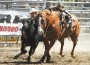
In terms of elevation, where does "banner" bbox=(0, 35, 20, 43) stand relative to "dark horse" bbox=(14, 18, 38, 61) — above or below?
below

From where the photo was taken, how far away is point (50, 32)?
35.6 ft

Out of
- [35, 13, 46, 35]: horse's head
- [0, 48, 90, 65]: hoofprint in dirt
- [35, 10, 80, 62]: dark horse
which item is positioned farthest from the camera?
[0, 48, 90, 65]: hoofprint in dirt

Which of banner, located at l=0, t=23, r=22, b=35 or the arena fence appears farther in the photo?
the arena fence

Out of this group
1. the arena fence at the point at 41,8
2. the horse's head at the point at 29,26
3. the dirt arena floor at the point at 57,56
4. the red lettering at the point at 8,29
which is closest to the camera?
the horse's head at the point at 29,26

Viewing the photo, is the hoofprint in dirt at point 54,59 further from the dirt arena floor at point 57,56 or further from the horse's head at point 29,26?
the horse's head at point 29,26

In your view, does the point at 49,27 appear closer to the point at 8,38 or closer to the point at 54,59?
the point at 54,59

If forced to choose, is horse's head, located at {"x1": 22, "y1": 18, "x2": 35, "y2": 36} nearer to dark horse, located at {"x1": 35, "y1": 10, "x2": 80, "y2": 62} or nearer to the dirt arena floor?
dark horse, located at {"x1": 35, "y1": 10, "x2": 80, "y2": 62}

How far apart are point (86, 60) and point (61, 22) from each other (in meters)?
1.61

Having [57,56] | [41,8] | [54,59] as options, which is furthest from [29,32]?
[41,8]

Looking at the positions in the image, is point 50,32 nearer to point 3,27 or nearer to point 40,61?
point 40,61

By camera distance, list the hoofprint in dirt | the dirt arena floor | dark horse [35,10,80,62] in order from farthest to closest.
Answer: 1. the dirt arena floor
2. the hoofprint in dirt
3. dark horse [35,10,80,62]

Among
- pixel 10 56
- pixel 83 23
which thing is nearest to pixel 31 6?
pixel 83 23

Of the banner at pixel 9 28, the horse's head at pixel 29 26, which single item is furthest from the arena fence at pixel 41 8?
the horse's head at pixel 29 26

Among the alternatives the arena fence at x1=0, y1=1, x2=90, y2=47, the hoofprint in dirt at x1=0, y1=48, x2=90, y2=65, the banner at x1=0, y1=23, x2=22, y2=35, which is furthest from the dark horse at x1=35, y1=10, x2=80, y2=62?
the arena fence at x1=0, y1=1, x2=90, y2=47
